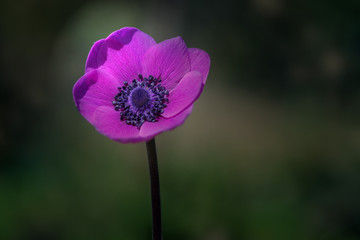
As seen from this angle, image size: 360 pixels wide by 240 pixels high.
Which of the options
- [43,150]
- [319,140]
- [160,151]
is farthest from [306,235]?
[43,150]

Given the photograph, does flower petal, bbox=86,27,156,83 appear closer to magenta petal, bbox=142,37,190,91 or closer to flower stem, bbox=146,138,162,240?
magenta petal, bbox=142,37,190,91

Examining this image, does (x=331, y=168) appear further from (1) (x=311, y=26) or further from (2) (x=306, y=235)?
(1) (x=311, y=26)

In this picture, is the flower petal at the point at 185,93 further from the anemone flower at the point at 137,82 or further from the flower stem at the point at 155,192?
the flower stem at the point at 155,192

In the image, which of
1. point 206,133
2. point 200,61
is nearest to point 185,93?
point 200,61

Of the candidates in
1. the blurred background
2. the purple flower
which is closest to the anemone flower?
the purple flower

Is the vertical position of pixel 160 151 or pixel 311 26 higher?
pixel 311 26

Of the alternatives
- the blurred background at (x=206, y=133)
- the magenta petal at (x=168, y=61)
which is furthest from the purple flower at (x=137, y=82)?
the blurred background at (x=206, y=133)
